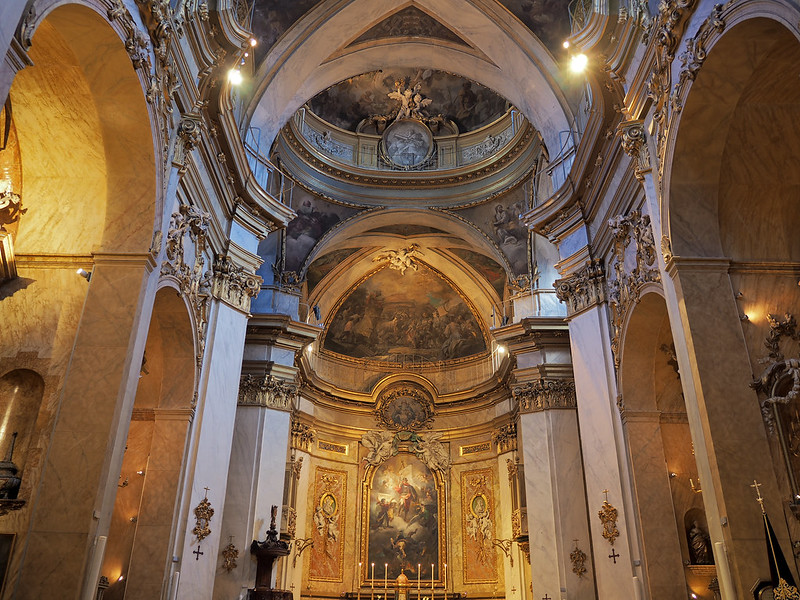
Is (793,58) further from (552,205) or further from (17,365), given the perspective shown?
(17,365)

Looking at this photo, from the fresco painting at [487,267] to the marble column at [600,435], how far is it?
355 inches

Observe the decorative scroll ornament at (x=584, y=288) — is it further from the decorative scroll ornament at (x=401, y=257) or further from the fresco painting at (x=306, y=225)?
the decorative scroll ornament at (x=401, y=257)

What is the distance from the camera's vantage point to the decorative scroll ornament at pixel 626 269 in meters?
9.36

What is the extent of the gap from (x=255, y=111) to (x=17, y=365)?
25.2ft

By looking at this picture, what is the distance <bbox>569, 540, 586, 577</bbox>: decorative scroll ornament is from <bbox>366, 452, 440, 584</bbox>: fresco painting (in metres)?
7.54

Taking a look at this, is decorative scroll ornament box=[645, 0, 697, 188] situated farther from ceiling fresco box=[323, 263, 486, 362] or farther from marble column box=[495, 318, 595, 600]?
ceiling fresco box=[323, 263, 486, 362]

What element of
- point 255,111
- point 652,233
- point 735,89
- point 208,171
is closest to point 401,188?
point 255,111

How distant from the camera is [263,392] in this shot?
657 inches

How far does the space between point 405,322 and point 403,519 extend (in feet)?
22.0

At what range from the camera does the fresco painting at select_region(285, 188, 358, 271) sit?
19.5m

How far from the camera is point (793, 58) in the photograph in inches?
281

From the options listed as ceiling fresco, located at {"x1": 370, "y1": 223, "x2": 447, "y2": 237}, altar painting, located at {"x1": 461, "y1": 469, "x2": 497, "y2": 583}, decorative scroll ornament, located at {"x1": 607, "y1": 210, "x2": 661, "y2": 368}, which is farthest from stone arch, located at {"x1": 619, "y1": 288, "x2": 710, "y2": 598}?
ceiling fresco, located at {"x1": 370, "y1": 223, "x2": 447, "y2": 237}

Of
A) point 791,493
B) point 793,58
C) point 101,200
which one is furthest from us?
point 101,200

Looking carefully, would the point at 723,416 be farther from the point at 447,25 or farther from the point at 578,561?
the point at 447,25
